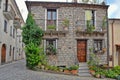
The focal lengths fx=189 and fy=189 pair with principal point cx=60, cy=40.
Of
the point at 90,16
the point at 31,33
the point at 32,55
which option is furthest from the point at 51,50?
the point at 90,16

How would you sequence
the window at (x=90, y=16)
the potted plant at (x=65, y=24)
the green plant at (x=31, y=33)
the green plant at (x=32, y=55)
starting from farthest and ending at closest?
the window at (x=90, y=16) < the potted plant at (x=65, y=24) < the green plant at (x=31, y=33) < the green plant at (x=32, y=55)

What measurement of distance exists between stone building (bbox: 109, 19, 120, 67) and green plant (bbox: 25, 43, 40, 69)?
816 cm

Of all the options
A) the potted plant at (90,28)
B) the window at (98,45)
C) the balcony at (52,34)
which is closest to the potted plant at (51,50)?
the balcony at (52,34)

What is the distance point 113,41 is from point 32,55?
9.00 m

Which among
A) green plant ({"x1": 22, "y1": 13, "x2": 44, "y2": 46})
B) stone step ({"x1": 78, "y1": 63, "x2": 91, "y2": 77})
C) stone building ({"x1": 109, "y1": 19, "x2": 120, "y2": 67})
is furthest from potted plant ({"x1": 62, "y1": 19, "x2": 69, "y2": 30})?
stone building ({"x1": 109, "y1": 19, "x2": 120, "y2": 67})

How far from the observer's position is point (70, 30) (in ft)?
63.6

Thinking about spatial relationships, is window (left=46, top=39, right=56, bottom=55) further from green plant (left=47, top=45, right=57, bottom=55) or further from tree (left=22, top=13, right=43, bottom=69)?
tree (left=22, top=13, right=43, bottom=69)

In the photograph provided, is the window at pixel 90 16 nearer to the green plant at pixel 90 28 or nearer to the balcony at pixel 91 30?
the balcony at pixel 91 30

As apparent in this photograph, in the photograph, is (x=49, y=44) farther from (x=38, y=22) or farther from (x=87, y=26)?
(x=87, y=26)

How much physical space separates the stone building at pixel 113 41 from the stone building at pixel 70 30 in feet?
2.13

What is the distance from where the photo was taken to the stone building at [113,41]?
20.3 metres

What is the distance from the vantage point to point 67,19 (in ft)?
63.9

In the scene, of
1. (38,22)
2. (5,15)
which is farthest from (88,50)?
(5,15)

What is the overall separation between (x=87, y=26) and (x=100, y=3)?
150 inches
